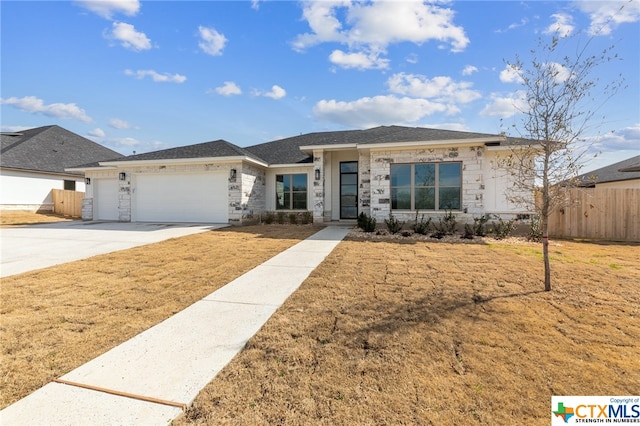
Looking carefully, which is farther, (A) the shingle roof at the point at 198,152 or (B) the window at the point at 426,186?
(A) the shingle roof at the point at 198,152

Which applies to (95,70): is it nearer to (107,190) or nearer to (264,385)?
(107,190)

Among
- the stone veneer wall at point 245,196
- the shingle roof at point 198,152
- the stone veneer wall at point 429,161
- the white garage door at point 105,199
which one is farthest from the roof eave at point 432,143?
the white garage door at point 105,199

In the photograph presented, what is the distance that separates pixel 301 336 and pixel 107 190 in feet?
59.4

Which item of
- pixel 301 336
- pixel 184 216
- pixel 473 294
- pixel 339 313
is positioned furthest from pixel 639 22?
pixel 184 216

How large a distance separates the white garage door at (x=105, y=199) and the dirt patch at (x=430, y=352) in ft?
53.3

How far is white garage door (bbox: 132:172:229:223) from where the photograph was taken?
1349 centimetres

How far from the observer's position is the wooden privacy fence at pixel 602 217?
9.54m

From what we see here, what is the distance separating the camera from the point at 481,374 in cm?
229

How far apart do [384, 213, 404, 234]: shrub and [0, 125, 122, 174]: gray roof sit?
926 inches

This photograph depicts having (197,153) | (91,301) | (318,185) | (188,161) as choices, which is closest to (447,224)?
(318,185)

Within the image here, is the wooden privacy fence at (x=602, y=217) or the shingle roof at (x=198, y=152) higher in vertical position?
the shingle roof at (x=198, y=152)

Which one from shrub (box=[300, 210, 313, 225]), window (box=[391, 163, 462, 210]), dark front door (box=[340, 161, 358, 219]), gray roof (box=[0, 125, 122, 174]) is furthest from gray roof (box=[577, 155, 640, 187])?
gray roof (box=[0, 125, 122, 174])

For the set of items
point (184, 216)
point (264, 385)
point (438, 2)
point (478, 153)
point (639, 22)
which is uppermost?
point (438, 2)

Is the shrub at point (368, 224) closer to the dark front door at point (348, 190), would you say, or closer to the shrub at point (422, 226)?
the shrub at point (422, 226)
